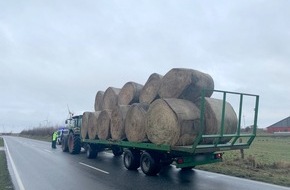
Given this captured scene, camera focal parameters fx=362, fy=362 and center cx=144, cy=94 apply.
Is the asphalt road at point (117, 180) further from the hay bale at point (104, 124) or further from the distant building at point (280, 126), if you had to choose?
the distant building at point (280, 126)

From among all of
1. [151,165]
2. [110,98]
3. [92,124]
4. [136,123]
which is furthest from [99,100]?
[151,165]

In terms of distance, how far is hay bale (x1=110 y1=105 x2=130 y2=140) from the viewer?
13.4 m

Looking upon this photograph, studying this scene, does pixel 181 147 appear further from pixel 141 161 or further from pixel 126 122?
pixel 126 122

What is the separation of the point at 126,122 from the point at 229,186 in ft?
15.1

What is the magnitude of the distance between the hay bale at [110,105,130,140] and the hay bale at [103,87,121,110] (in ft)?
5.08

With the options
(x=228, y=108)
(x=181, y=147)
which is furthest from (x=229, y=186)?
(x=228, y=108)

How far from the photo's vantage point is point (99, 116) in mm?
15672

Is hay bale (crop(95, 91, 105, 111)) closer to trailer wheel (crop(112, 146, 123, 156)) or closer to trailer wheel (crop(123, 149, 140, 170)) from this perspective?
trailer wheel (crop(112, 146, 123, 156))

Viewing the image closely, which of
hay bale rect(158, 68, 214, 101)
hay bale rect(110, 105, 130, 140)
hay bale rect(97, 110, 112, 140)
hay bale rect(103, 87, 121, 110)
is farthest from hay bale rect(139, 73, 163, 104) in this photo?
hay bale rect(103, 87, 121, 110)

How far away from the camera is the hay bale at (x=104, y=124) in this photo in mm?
14828

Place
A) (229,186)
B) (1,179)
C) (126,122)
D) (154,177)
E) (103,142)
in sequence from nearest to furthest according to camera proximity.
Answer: (229,186) < (1,179) < (154,177) < (126,122) < (103,142)

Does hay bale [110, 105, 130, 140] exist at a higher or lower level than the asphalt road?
higher

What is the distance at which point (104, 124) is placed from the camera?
15.1m

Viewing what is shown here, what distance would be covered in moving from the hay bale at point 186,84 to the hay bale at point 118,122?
8.21 feet
